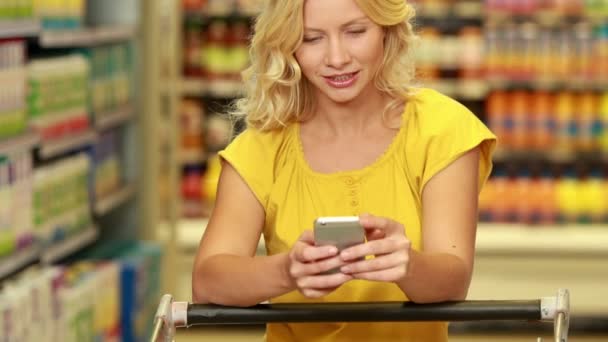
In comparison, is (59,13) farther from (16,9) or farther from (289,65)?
(289,65)

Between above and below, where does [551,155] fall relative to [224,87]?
below

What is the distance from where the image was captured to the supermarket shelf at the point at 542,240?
23.1 feet

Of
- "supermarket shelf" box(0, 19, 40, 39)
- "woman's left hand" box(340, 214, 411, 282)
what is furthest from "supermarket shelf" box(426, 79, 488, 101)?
"woman's left hand" box(340, 214, 411, 282)

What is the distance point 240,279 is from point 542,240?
5006 millimetres

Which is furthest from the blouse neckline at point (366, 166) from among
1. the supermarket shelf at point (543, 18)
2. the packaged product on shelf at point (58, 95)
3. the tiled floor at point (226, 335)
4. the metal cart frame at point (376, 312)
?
the supermarket shelf at point (543, 18)

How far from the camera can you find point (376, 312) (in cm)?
219

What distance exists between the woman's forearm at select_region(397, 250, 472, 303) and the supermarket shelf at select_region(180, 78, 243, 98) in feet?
16.2

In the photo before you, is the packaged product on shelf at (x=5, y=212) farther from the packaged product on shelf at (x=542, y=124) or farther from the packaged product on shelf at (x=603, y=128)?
the packaged product on shelf at (x=603, y=128)

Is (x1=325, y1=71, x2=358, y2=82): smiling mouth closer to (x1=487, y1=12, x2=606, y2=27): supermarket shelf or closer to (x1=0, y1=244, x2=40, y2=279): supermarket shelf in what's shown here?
(x1=0, y1=244, x2=40, y2=279): supermarket shelf

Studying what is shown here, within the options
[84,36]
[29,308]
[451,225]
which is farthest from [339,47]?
[84,36]

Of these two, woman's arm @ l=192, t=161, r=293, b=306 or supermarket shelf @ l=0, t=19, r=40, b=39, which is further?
supermarket shelf @ l=0, t=19, r=40, b=39

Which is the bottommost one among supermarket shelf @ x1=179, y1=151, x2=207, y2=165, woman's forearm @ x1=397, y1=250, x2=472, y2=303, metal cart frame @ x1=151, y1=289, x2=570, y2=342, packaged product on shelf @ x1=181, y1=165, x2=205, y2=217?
packaged product on shelf @ x1=181, y1=165, x2=205, y2=217

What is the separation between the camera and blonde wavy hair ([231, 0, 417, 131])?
2402 mm

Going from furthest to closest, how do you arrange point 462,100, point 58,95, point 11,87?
point 462,100 → point 58,95 → point 11,87
